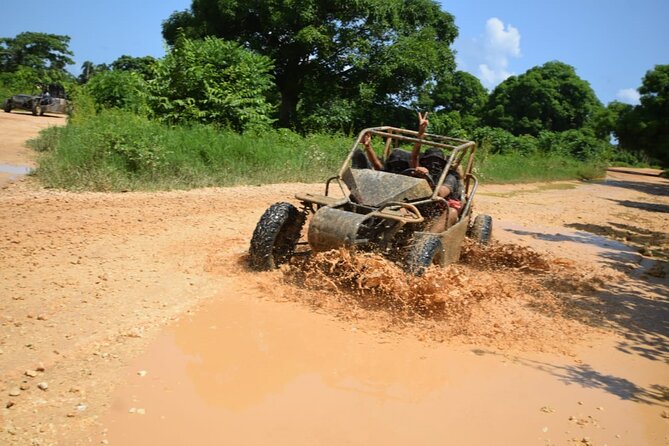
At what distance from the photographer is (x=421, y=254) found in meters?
5.48

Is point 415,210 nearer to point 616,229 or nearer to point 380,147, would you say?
point 616,229

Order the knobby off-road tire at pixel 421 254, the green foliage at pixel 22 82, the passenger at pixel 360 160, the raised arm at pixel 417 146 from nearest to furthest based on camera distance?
the knobby off-road tire at pixel 421 254 → the raised arm at pixel 417 146 → the passenger at pixel 360 160 → the green foliage at pixel 22 82

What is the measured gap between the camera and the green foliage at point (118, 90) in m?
15.4

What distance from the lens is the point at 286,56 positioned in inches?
851

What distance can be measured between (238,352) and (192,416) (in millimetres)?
959

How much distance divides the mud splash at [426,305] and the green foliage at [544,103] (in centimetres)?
3506

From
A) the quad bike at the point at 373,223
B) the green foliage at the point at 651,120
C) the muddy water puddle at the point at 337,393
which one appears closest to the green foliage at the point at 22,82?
the green foliage at the point at 651,120

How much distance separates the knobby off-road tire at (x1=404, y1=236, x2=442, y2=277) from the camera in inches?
214

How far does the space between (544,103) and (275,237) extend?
36.7 metres

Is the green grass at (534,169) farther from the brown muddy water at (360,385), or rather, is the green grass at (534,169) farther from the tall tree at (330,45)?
the brown muddy water at (360,385)

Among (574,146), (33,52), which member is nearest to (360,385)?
(574,146)

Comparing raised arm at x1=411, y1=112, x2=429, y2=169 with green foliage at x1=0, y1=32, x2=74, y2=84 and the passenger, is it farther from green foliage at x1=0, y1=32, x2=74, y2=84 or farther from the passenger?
green foliage at x1=0, y1=32, x2=74, y2=84

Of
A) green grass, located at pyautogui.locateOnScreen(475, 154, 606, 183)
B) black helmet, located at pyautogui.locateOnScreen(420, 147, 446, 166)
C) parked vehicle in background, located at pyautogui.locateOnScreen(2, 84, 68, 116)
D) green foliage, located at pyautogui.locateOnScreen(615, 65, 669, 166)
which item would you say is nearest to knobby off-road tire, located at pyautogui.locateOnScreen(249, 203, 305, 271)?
black helmet, located at pyautogui.locateOnScreen(420, 147, 446, 166)

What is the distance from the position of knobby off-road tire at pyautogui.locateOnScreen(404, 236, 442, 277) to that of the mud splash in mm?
71
